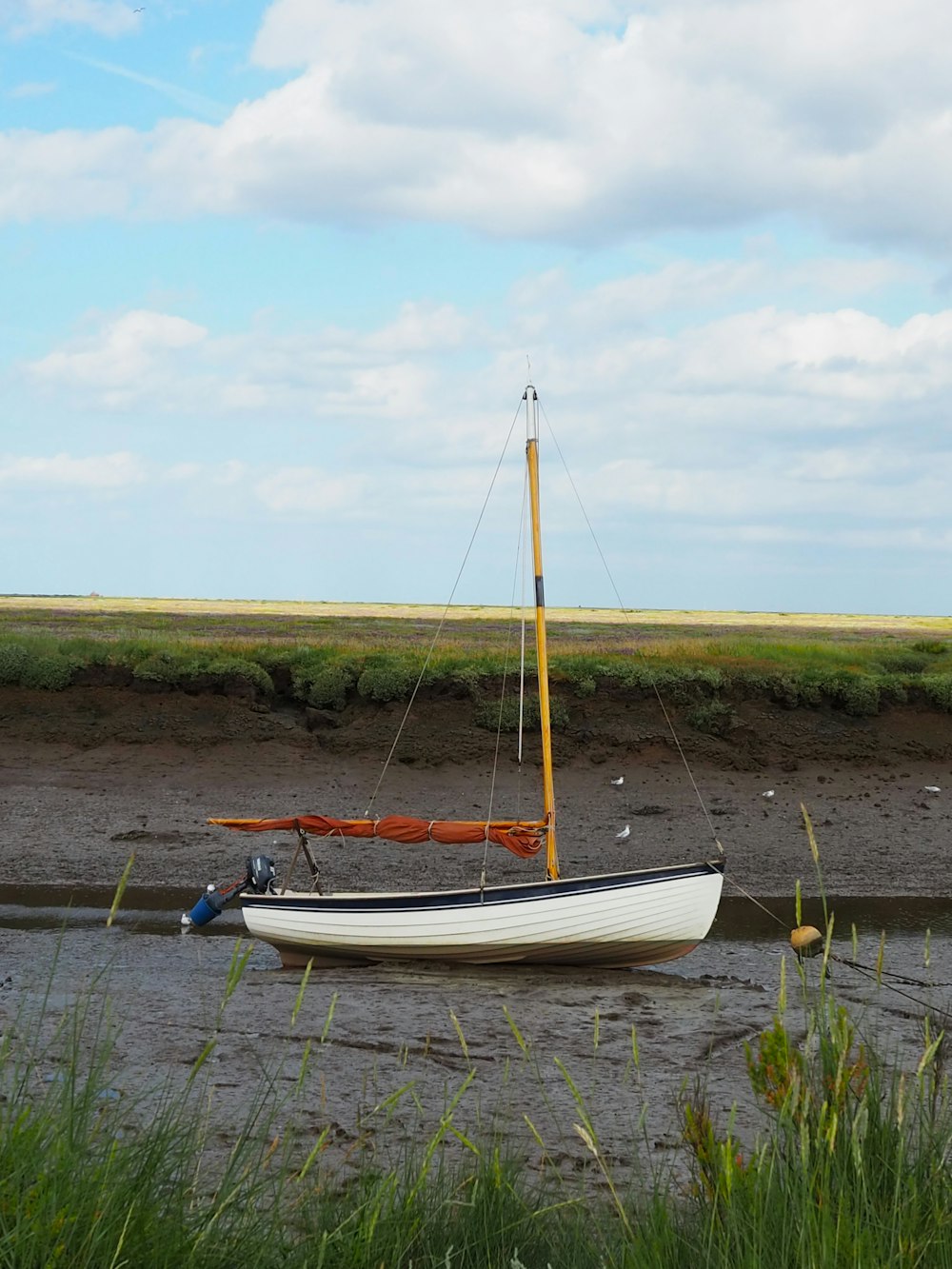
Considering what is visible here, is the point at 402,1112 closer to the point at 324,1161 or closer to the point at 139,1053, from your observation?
the point at 324,1161

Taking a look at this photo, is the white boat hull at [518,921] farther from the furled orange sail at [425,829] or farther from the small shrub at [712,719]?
the small shrub at [712,719]

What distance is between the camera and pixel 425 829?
19344 mm

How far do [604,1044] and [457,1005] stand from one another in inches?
96.8

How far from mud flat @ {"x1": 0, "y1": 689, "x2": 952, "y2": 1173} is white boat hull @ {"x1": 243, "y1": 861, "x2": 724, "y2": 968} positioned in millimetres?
445

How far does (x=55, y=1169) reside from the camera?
4676 mm

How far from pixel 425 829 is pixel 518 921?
261 centimetres

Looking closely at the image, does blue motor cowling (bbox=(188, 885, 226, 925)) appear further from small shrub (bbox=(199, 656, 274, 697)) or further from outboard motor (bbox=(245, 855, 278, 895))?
small shrub (bbox=(199, 656, 274, 697))

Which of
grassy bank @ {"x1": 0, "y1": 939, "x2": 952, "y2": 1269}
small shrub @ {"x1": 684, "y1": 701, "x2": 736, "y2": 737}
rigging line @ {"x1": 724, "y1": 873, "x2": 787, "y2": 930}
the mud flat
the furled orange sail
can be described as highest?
grassy bank @ {"x1": 0, "y1": 939, "x2": 952, "y2": 1269}

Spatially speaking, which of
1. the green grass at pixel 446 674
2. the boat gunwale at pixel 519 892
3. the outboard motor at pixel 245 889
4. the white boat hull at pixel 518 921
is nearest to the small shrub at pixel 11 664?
the green grass at pixel 446 674

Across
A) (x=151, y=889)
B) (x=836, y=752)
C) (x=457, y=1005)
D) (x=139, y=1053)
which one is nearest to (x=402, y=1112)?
(x=139, y=1053)

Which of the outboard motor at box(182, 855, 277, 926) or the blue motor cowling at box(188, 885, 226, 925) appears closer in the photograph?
the outboard motor at box(182, 855, 277, 926)

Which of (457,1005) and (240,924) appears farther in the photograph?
(240,924)

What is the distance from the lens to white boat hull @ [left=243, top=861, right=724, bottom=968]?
677 inches

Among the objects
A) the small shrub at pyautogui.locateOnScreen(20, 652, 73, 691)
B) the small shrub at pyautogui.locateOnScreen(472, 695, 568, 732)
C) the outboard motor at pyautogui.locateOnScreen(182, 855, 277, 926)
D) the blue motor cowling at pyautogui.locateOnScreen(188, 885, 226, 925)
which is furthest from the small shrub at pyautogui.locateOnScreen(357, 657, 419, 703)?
the blue motor cowling at pyautogui.locateOnScreen(188, 885, 226, 925)
